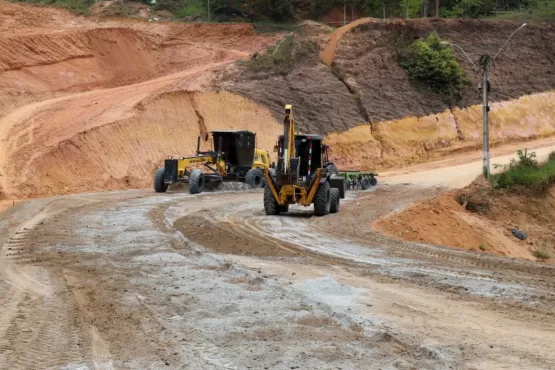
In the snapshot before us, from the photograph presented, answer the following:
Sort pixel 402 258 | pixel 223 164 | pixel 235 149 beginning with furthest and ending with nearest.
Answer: pixel 235 149 → pixel 223 164 → pixel 402 258

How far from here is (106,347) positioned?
7680 millimetres

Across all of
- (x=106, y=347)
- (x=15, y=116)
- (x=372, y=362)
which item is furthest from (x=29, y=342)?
(x=15, y=116)

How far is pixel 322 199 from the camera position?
22.0 meters

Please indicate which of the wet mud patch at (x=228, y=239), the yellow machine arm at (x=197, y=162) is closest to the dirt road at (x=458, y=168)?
the yellow machine arm at (x=197, y=162)

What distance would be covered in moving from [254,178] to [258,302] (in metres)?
24.0

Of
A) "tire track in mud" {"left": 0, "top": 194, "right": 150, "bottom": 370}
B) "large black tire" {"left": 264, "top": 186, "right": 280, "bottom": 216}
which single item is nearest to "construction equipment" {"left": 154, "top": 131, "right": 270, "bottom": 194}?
"large black tire" {"left": 264, "top": 186, "right": 280, "bottom": 216}

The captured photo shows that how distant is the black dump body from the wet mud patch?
44.2 ft

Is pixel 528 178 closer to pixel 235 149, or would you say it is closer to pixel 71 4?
pixel 235 149

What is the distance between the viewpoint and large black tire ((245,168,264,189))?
33531 millimetres

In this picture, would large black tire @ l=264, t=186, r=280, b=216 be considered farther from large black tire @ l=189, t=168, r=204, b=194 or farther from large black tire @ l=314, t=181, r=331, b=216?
large black tire @ l=189, t=168, r=204, b=194

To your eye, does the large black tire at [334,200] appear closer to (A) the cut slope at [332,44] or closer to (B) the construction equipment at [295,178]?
(B) the construction equipment at [295,178]

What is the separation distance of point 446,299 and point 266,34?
49.0 meters

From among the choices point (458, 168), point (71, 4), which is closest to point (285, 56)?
point (458, 168)

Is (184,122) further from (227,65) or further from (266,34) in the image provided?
(266,34)
